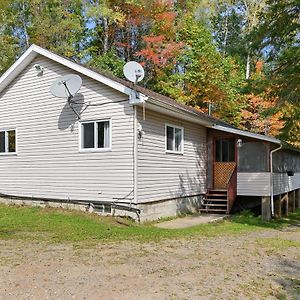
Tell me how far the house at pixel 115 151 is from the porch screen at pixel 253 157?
0.13 feet

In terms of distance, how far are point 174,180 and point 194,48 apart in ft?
50.7

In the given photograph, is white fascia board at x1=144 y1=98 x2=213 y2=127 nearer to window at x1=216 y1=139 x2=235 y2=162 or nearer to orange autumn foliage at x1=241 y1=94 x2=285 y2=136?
window at x1=216 y1=139 x2=235 y2=162

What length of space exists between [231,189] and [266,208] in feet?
4.99

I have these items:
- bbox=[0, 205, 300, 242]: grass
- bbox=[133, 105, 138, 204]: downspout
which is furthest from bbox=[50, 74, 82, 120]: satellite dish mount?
bbox=[0, 205, 300, 242]: grass

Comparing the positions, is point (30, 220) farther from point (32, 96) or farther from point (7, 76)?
point (7, 76)

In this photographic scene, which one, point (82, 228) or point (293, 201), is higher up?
point (82, 228)

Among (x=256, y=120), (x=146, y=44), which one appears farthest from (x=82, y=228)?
(x=256, y=120)

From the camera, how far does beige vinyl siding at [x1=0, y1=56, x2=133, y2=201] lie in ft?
40.3

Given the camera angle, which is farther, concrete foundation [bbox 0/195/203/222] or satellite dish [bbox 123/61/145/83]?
satellite dish [bbox 123/61/145/83]

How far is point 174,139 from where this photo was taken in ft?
46.5

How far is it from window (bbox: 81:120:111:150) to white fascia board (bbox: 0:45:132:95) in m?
1.30

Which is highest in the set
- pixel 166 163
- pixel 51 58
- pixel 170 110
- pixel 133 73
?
pixel 51 58

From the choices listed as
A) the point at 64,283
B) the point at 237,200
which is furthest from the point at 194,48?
the point at 64,283

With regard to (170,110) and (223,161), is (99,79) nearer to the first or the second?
(170,110)
